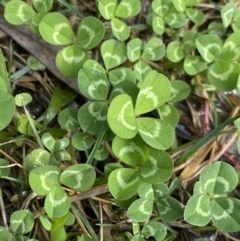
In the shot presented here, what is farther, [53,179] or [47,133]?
[47,133]

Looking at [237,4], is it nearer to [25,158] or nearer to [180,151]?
[180,151]

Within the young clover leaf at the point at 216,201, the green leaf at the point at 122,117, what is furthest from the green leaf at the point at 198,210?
the green leaf at the point at 122,117

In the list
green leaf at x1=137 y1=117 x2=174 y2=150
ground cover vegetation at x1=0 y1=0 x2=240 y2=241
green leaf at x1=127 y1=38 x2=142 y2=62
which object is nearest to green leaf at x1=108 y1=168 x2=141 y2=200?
ground cover vegetation at x1=0 y1=0 x2=240 y2=241

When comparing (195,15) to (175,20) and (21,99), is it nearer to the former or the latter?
(175,20)

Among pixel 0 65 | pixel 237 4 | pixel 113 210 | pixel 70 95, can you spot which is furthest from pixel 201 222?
pixel 237 4

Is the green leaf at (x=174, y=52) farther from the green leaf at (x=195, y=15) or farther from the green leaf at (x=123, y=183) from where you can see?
the green leaf at (x=123, y=183)

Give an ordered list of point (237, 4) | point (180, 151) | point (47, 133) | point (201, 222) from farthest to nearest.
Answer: point (237, 4) → point (180, 151) → point (47, 133) → point (201, 222)

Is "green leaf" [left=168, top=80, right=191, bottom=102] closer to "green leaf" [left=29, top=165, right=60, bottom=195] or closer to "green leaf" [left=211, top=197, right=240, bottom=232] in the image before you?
"green leaf" [left=211, top=197, right=240, bottom=232]
